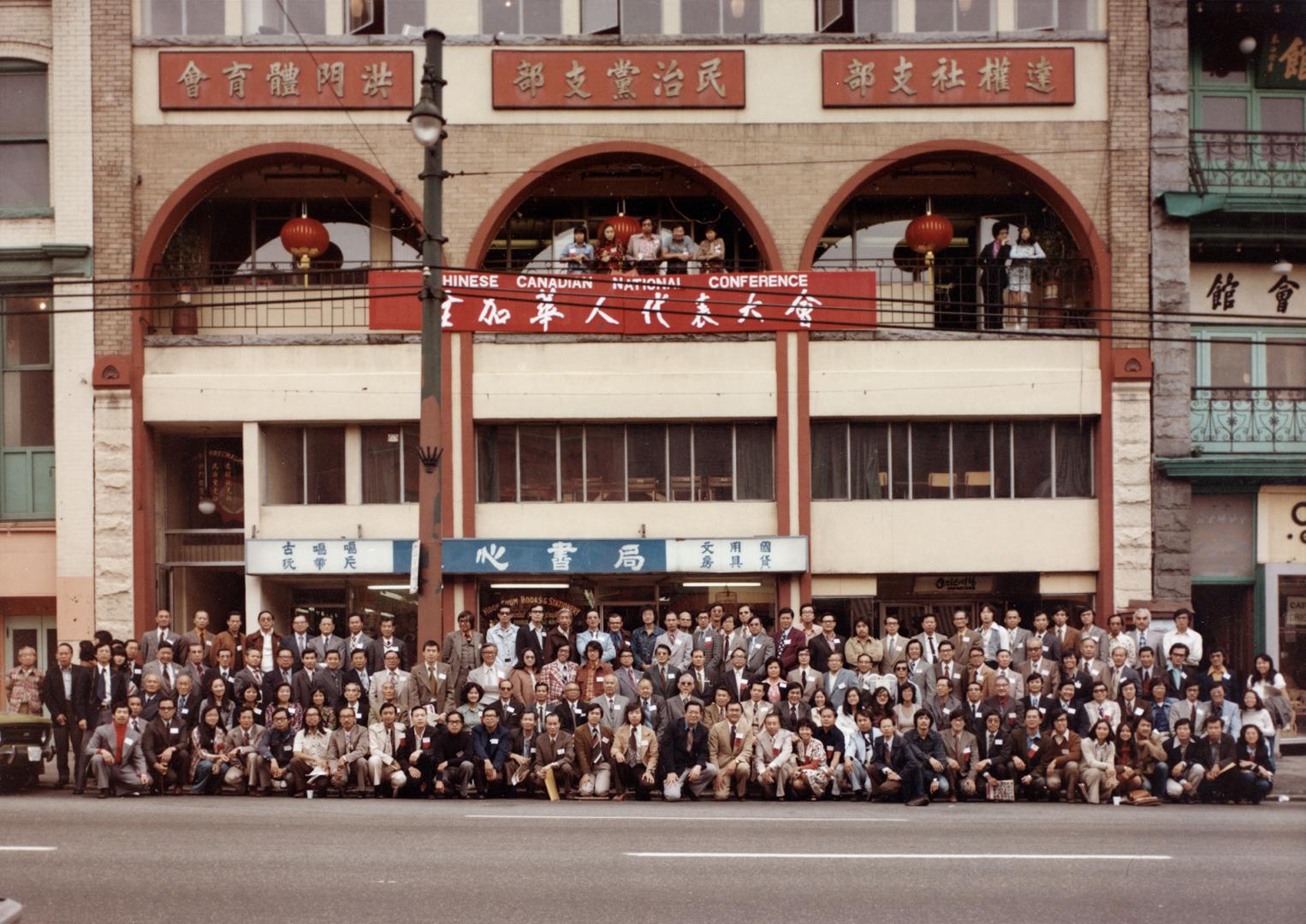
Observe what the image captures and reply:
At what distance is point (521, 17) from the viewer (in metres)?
22.7

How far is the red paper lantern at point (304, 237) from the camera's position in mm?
23062

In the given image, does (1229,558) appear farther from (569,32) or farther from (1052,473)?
(569,32)

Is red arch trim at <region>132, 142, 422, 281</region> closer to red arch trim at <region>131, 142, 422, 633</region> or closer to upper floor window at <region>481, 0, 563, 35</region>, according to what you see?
red arch trim at <region>131, 142, 422, 633</region>

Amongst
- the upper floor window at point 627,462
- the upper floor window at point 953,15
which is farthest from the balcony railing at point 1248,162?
the upper floor window at point 627,462

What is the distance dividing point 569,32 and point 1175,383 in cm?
1154

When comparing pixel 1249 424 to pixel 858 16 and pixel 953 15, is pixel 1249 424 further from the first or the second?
pixel 858 16

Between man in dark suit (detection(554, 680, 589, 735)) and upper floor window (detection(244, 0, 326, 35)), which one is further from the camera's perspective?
upper floor window (detection(244, 0, 326, 35))

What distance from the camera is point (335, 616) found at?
23.4 m

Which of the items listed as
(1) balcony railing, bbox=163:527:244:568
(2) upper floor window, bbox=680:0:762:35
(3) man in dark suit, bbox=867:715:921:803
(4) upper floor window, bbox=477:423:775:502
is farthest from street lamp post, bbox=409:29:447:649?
(1) balcony railing, bbox=163:527:244:568

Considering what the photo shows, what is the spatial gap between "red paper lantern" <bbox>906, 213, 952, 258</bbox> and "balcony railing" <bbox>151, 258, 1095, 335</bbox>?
0.86 m

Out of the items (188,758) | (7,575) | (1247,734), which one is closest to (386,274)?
(7,575)

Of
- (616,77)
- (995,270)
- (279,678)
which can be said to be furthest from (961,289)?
(279,678)

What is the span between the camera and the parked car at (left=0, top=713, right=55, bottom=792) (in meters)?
16.2

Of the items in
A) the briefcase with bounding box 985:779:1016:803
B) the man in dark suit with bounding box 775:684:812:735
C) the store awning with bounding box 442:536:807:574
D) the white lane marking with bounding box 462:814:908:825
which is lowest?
the briefcase with bounding box 985:779:1016:803
